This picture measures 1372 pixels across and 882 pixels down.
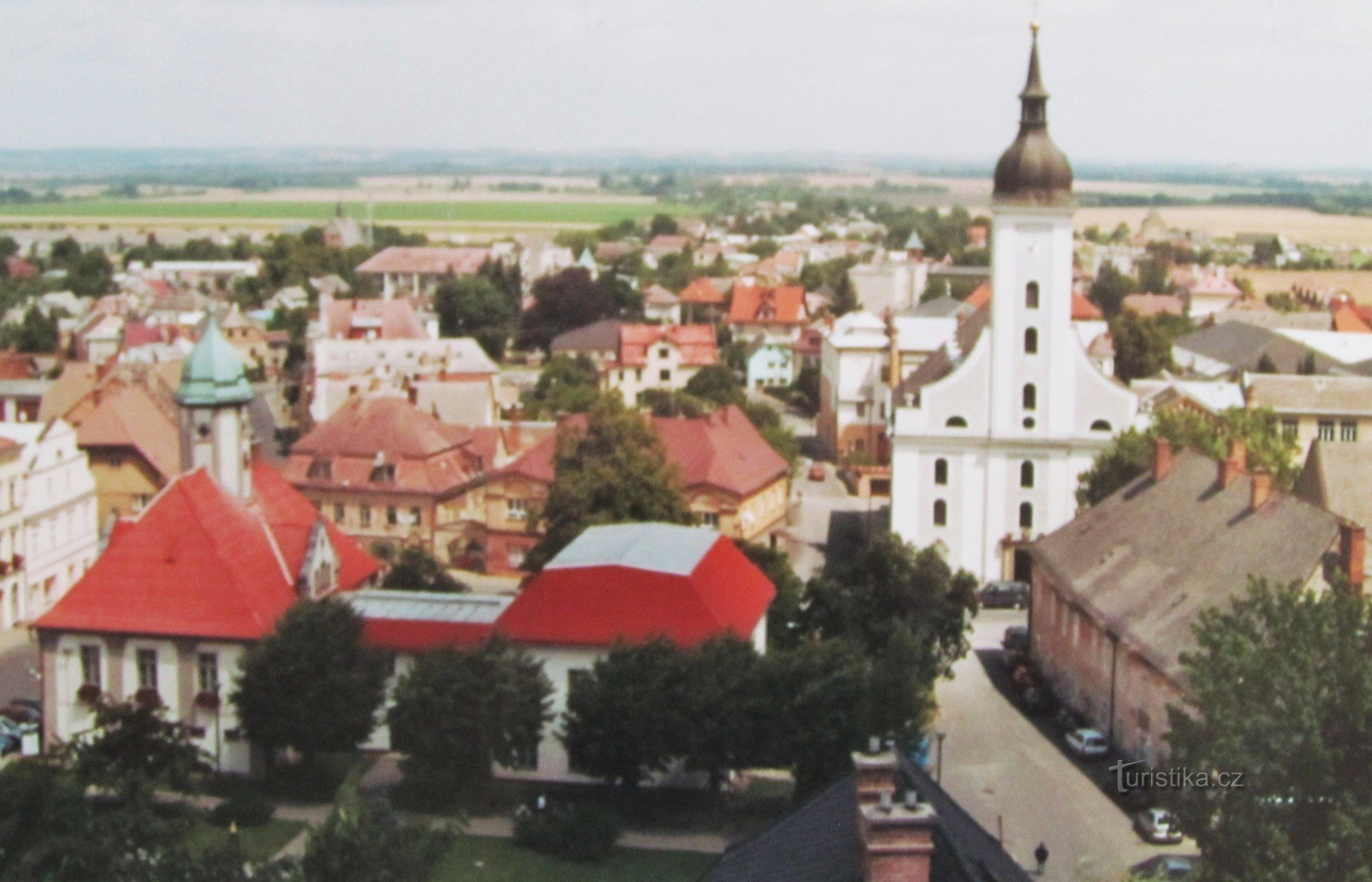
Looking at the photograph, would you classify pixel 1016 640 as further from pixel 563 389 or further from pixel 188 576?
pixel 563 389

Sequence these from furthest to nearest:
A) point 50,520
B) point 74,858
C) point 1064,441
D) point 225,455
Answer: point 1064,441
point 50,520
point 225,455
point 74,858

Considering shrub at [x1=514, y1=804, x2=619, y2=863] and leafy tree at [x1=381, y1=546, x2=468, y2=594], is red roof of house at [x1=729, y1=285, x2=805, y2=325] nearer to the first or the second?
leafy tree at [x1=381, y1=546, x2=468, y2=594]

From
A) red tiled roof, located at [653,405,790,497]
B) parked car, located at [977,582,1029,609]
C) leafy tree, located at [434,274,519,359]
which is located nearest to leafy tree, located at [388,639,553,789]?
parked car, located at [977,582,1029,609]

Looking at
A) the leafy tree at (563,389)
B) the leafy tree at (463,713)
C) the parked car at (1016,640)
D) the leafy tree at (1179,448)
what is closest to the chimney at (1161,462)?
the leafy tree at (1179,448)

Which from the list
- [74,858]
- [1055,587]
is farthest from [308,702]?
[1055,587]

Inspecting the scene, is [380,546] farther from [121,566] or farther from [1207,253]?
[1207,253]

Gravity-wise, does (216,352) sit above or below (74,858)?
above

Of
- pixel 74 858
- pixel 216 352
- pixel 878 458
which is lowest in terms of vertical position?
pixel 878 458
